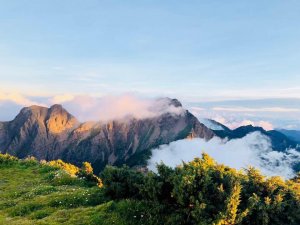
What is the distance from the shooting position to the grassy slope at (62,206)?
77.2 feet

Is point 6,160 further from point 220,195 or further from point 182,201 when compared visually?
point 220,195

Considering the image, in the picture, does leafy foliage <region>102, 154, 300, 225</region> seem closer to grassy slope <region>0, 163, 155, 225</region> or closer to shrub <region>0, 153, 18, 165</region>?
grassy slope <region>0, 163, 155, 225</region>

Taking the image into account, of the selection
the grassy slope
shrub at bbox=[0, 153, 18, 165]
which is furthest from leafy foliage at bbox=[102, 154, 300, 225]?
shrub at bbox=[0, 153, 18, 165]

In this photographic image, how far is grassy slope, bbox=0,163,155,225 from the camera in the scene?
23.5m

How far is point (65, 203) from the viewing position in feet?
96.8

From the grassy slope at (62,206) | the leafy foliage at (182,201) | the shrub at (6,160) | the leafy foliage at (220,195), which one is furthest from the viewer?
the shrub at (6,160)

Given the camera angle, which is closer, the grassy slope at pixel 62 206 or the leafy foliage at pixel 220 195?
the leafy foliage at pixel 220 195

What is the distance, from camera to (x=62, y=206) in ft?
94.5

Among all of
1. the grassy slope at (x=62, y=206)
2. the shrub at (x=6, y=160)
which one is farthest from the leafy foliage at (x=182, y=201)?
the shrub at (x=6, y=160)

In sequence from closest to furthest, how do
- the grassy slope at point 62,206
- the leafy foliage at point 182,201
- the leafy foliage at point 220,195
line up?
the leafy foliage at point 220,195 < the leafy foliage at point 182,201 < the grassy slope at point 62,206

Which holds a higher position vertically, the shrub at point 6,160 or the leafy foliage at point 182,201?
the leafy foliage at point 182,201

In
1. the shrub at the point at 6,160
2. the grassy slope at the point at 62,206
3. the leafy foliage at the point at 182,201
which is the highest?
the leafy foliage at the point at 182,201

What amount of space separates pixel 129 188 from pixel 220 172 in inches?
353

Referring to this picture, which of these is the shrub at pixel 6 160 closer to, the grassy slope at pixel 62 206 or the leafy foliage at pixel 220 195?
the grassy slope at pixel 62 206
